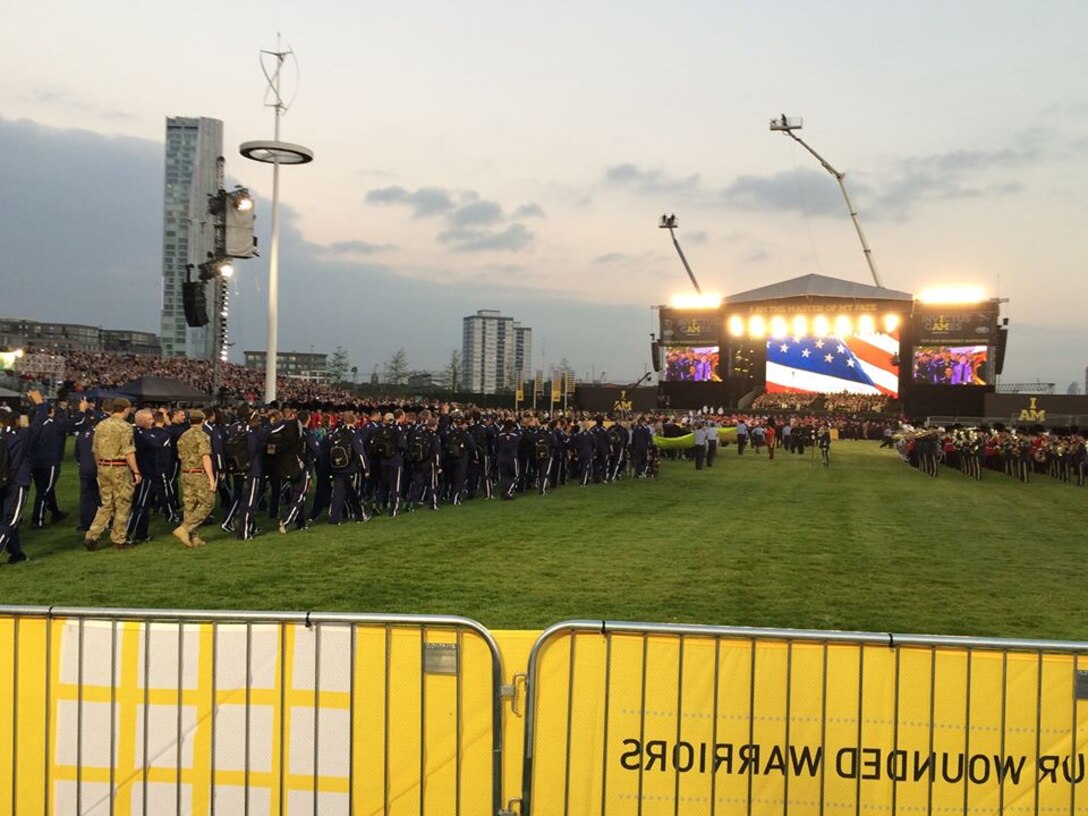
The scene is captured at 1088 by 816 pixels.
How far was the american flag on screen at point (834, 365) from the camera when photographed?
62.7 metres

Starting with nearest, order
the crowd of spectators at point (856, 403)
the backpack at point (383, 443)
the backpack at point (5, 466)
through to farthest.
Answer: the backpack at point (5, 466)
the backpack at point (383, 443)
the crowd of spectators at point (856, 403)

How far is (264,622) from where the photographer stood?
3785 millimetres

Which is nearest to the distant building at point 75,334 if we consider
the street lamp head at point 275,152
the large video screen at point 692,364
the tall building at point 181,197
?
the tall building at point 181,197

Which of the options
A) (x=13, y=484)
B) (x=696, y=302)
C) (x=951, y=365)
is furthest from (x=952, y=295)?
(x=13, y=484)

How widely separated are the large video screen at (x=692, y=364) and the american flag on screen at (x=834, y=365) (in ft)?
13.9

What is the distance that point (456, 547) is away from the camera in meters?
11.6

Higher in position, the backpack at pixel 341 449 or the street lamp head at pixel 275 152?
the street lamp head at pixel 275 152

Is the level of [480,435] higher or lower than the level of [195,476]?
higher

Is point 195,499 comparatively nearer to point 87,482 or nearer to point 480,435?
point 87,482

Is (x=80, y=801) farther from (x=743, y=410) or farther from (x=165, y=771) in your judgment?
(x=743, y=410)

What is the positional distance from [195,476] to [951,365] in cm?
5833

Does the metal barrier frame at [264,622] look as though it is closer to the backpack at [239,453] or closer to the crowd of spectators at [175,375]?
the backpack at [239,453]

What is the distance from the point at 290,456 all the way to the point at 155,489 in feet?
6.88

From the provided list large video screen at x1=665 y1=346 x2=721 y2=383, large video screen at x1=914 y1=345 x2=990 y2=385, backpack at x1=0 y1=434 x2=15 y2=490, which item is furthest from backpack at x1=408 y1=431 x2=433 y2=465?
large video screen at x1=665 y1=346 x2=721 y2=383
